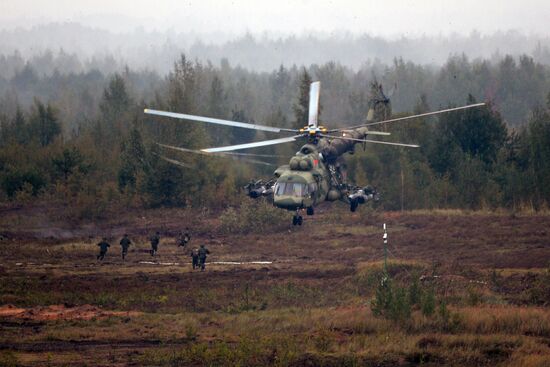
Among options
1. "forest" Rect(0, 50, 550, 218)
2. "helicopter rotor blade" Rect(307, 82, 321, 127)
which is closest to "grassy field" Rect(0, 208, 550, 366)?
"forest" Rect(0, 50, 550, 218)

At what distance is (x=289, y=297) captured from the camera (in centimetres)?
3139

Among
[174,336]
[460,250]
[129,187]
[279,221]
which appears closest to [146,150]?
[129,187]

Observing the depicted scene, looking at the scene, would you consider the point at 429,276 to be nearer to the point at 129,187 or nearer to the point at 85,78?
the point at 129,187

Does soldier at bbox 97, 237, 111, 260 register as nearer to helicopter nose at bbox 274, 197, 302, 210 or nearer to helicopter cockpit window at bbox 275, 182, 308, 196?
helicopter nose at bbox 274, 197, 302, 210

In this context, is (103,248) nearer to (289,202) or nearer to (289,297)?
(289,202)

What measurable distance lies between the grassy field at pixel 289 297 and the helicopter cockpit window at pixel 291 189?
340 cm

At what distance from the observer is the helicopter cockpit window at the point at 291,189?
33125 mm

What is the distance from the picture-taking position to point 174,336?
25.8 m

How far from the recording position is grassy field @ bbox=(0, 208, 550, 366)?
75.7ft

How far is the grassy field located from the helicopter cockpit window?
340cm

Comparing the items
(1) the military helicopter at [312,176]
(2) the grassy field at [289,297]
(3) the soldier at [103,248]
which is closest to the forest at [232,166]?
(2) the grassy field at [289,297]

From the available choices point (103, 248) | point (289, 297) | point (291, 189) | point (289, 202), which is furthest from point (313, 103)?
point (103, 248)

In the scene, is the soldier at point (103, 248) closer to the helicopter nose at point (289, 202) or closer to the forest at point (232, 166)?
the helicopter nose at point (289, 202)

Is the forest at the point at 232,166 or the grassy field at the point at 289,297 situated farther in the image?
the forest at the point at 232,166
